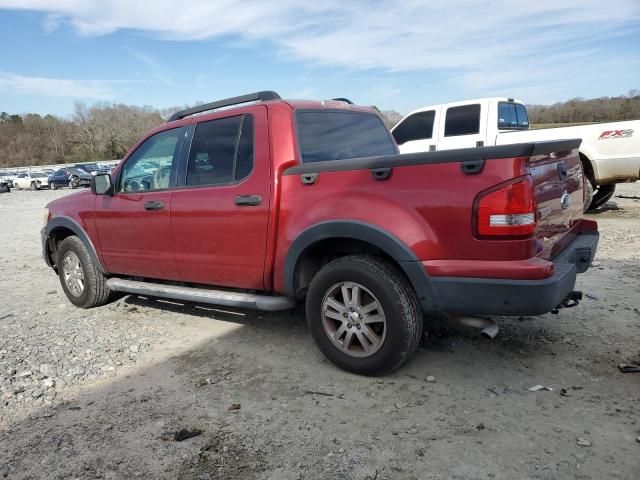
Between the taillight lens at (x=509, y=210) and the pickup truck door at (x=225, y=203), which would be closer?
the taillight lens at (x=509, y=210)

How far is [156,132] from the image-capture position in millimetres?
4582

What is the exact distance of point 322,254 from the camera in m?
3.64

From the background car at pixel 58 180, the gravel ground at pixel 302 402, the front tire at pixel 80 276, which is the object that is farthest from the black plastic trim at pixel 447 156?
the background car at pixel 58 180

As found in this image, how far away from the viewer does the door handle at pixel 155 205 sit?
4234 mm

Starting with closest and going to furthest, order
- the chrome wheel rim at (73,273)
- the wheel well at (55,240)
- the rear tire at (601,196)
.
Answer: the chrome wheel rim at (73,273) → the wheel well at (55,240) → the rear tire at (601,196)

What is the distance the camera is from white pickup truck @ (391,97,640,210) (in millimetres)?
8453

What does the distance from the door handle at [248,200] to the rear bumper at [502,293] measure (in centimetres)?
137

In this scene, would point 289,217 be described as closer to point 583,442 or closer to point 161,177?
point 161,177

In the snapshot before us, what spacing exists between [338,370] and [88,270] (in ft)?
9.87

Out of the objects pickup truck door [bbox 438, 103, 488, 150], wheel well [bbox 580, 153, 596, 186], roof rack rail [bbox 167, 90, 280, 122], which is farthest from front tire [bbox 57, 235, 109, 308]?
wheel well [bbox 580, 153, 596, 186]

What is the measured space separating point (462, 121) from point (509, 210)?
7580 mm

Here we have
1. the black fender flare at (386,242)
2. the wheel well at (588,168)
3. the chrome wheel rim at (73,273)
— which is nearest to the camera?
the black fender flare at (386,242)

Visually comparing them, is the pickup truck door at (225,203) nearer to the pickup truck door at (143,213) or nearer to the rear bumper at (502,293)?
the pickup truck door at (143,213)

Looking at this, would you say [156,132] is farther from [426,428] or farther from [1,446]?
[426,428]
